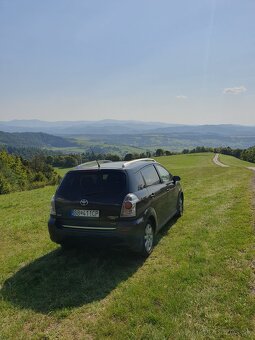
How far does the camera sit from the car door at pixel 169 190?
9.07 m

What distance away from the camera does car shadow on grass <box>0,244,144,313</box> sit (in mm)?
5332

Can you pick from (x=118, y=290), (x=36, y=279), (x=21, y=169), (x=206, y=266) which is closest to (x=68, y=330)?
(x=118, y=290)

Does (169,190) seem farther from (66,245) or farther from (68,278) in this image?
(68,278)

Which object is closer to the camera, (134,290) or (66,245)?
(134,290)

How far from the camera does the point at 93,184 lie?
273 inches

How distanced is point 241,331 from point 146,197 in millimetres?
3515

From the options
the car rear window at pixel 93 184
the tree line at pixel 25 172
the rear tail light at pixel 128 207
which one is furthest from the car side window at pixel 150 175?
the tree line at pixel 25 172

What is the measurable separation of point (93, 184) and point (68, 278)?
200 cm

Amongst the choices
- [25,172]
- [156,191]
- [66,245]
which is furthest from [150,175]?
[25,172]

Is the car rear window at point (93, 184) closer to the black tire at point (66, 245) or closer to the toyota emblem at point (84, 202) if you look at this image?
the toyota emblem at point (84, 202)

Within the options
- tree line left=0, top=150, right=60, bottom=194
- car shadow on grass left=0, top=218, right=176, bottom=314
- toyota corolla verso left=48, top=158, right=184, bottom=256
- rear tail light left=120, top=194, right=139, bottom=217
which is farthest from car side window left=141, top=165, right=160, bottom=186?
tree line left=0, top=150, right=60, bottom=194

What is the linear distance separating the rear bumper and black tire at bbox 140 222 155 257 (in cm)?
22

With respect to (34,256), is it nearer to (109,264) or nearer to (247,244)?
(109,264)

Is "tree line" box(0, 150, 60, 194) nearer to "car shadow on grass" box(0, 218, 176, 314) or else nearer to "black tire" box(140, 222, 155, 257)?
"car shadow on grass" box(0, 218, 176, 314)
